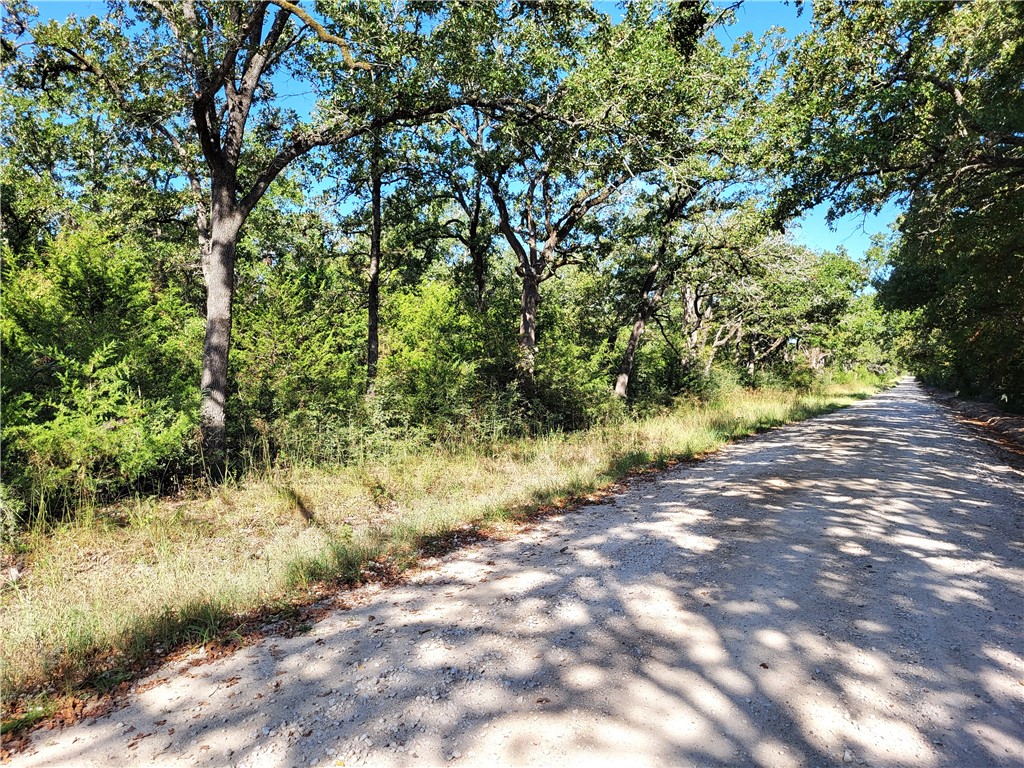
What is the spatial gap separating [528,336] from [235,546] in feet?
35.1

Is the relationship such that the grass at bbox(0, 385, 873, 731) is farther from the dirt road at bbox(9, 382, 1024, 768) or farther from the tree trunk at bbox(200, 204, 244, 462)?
the tree trunk at bbox(200, 204, 244, 462)

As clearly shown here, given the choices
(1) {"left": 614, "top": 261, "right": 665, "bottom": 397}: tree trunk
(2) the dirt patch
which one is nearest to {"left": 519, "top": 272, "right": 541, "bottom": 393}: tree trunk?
(1) {"left": 614, "top": 261, "right": 665, "bottom": 397}: tree trunk

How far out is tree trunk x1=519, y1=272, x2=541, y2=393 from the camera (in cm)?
1371

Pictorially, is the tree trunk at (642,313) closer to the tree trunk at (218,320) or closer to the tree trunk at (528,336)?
the tree trunk at (528,336)

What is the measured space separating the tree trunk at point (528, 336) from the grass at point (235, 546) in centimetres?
417

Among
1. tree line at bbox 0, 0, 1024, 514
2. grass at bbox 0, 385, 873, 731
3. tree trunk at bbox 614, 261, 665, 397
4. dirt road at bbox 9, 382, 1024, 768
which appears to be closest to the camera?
dirt road at bbox 9, 382, 1024, 768

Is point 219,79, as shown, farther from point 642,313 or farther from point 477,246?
point 642,313

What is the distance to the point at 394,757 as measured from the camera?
84.5 inches

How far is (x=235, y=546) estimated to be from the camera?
5.05 metres

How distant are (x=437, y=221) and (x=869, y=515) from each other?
14767 mm

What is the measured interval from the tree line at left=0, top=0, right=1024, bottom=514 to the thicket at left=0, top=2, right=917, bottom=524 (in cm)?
6

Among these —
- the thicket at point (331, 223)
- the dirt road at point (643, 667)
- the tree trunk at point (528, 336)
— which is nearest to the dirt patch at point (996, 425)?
the thicket at point (331, 223)

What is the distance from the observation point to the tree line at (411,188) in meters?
6.90

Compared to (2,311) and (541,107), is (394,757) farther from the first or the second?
(541,107)
